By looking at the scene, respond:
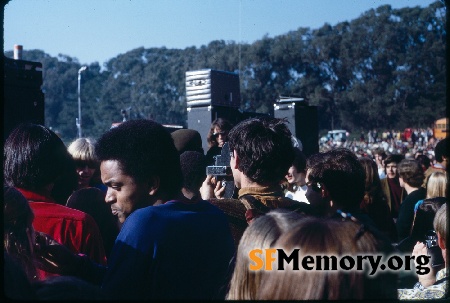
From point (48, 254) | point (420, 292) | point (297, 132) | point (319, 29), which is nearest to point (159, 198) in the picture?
point (48, 254)

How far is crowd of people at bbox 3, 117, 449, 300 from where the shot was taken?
121 cm

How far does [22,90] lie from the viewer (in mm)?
3900

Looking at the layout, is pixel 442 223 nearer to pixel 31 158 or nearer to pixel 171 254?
pixel 171 254

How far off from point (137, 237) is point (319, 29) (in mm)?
49448

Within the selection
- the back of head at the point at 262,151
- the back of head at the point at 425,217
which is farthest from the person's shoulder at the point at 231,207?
the back of head at the point at 425,217

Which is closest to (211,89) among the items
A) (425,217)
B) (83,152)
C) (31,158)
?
(83,152)

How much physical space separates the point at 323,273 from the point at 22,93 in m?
3.16

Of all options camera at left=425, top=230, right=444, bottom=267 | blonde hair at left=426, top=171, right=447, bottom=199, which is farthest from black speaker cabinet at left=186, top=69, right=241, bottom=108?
camera at left=425, top=230, right=444, bottom=267

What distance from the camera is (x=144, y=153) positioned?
2.06 m

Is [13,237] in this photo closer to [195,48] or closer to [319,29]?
[319,29]

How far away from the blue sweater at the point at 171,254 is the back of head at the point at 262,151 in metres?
0.47

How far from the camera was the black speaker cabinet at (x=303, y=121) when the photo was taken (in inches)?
275

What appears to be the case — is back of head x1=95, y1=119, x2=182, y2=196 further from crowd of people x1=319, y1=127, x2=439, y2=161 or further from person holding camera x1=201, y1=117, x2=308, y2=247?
crowd of people x1=319, y1=127, x2=439, y2=161

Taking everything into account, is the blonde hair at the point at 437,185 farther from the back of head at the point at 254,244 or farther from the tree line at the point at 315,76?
the tree line at the point at 315,76
